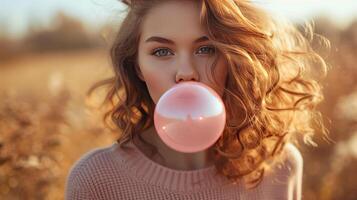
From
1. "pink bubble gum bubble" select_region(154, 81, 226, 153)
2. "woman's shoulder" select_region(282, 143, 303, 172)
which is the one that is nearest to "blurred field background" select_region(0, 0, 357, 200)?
"woman's shoulder" select_region(282, 143, 303, 172)

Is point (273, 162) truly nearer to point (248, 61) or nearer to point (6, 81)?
point (248, 61)

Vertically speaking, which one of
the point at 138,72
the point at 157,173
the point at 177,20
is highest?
the point at 177,20

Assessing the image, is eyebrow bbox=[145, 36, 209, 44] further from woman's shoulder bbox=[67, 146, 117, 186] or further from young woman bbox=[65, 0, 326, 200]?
woman's shoulder bbox=[67, 146, 117, 186]

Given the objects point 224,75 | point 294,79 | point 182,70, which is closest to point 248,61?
point 224,75

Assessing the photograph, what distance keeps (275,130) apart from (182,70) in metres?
0.66

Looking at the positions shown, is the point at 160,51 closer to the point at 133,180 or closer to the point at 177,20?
the point at 177,20

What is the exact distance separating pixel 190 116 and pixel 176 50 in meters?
0.41

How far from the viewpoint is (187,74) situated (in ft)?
7.32

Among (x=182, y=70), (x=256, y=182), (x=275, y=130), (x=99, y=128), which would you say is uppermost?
(x=182, y=70)

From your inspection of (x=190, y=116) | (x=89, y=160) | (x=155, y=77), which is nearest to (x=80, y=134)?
(x=89, y=160)

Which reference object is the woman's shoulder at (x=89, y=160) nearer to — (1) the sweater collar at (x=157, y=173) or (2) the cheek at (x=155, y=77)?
(1) the sweater collar at (x=157, y=173)

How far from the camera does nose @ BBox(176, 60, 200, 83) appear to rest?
223 centimetres

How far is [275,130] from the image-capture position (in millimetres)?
2693

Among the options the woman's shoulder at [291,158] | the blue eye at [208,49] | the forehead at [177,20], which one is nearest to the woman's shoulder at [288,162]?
the woman's shoulder at [291,158]
